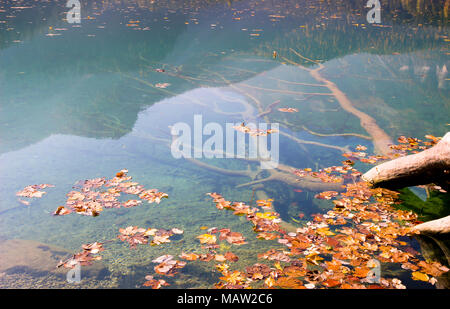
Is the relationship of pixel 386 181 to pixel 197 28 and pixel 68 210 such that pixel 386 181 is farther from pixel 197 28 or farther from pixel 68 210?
pixel 197 28

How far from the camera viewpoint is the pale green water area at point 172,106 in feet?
12.7

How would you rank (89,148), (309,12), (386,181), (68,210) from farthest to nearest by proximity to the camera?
(309,12), (89,148), (386,181), (68,210)

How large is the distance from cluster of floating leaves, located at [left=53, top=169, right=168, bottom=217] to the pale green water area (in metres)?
0.12

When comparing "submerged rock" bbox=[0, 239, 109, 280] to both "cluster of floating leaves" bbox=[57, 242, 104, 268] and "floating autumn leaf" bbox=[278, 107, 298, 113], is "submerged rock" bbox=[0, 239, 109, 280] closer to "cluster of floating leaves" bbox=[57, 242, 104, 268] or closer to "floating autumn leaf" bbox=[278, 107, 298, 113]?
"cluster of floating leaves" bbox=[57, 242, 104, 268]

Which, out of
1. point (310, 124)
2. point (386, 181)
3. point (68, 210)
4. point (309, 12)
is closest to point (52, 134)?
point (68, 210)

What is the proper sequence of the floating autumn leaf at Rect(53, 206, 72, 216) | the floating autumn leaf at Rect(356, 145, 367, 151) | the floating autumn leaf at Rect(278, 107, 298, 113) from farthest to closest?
the floating autumn leaf at Rect(278, 107, 298, 113), the floating autumn leaf at Rect(356, 145, 367, 151), the floating autumn leaf at Rect(53, 206, 72, 216)

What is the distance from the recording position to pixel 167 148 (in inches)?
231

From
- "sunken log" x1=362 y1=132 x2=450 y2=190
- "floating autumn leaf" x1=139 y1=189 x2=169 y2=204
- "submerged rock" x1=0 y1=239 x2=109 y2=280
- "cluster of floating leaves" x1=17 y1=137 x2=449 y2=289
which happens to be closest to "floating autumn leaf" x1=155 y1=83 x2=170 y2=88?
"cluster of floating leaves" x1=17 y1=137 x2=449 y2=289

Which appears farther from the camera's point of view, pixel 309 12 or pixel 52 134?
pixel 309 12

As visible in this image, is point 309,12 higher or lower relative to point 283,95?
higher

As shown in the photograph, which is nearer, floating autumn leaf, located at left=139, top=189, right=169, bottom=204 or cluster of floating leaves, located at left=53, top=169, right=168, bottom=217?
cluster of floating leaves, located at left=53, top=169, right=168, bottom=217

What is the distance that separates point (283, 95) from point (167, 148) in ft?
11.8

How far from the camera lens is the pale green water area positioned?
3873mm

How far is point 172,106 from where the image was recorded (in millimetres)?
7516
